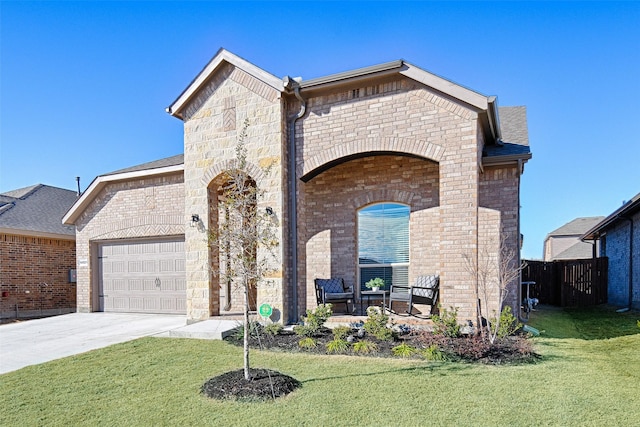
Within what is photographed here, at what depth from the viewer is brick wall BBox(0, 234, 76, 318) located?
1167 centimetres

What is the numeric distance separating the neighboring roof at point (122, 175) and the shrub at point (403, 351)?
757 centimetres

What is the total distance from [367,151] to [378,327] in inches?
136

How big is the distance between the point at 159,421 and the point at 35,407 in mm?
1676

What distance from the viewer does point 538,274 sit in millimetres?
13086

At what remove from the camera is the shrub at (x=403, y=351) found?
5363 millimetres

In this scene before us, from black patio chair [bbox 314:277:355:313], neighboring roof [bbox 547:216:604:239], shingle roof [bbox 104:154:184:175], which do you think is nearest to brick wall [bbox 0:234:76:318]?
shingle roof [bbox 104:154:184:175]

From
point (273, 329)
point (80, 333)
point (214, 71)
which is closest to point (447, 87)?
point (214, 71)

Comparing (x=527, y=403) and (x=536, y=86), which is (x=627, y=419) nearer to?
(x=527, y=403)

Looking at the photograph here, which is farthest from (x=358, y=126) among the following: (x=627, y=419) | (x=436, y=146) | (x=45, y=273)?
(x=45, y=273)

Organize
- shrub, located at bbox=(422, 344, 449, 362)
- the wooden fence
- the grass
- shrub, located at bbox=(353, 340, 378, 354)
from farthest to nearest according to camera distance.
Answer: the wooden fence < shrub, located at bbox=(353, 340, 378, 354) < shrub, located at bbox=(422, 344, 449, 362) < the grass

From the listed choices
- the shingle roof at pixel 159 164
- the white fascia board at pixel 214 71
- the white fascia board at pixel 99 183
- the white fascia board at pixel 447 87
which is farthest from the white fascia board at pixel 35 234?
the white fascia board at pixel 447 87

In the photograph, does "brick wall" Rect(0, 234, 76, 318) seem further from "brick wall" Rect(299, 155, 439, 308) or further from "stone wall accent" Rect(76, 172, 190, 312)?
"brick wall" Rect(299, 155, 439, 308)

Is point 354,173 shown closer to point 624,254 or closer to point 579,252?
point 624,254

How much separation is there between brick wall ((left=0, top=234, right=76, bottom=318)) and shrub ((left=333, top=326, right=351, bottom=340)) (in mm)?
11974
